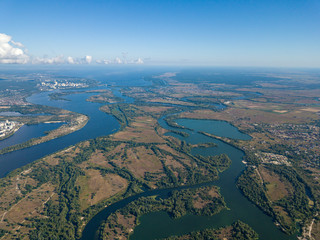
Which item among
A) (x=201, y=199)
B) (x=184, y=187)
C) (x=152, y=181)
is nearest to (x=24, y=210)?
(x=152, y=181)

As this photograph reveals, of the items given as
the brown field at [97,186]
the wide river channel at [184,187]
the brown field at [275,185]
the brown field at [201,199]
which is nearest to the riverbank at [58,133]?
the wide river channel at [184,187]

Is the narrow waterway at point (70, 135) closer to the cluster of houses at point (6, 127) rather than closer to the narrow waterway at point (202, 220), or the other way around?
the cluster of houses at point (6, 127)

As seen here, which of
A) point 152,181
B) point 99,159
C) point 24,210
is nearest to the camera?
point 24,210

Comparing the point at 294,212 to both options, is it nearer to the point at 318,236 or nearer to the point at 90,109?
the point at 318,236

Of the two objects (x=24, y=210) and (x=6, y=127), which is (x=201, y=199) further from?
(x=6, y=127)

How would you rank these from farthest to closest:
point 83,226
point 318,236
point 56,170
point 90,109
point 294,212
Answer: point 90,109
point 56,170
point 294,212
point 83,226
point 318,236

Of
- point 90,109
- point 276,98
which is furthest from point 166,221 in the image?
point 276,98
